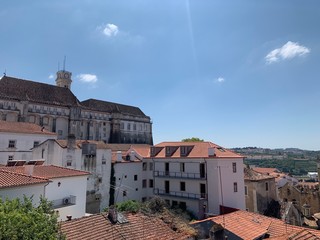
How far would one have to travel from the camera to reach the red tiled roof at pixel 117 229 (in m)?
11.6

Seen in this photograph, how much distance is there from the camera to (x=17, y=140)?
1380 inches

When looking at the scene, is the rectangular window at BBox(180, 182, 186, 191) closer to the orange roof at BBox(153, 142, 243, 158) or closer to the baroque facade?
the orange roof at BBox(153, 142, 243, 158)

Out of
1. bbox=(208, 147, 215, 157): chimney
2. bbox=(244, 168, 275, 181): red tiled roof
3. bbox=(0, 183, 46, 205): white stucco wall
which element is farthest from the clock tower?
bbox=(0, 183, 46, 205): white stucco wall

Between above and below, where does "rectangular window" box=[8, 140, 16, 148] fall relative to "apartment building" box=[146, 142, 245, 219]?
above

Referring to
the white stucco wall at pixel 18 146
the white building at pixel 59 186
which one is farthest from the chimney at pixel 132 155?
the white building at pixel 59 186

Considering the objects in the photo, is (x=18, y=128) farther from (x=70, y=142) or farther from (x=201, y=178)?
(x=201, y=178)

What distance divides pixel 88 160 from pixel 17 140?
11.4m

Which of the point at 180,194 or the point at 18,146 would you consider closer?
the point at 180,194

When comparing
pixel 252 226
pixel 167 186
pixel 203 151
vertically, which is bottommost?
pixel 252 226

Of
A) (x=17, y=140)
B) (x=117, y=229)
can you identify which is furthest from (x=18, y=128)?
(x=117, y=229)

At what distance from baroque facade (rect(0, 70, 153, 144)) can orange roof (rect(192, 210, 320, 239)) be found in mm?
50023

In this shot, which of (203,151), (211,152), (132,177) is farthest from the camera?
(132,177)

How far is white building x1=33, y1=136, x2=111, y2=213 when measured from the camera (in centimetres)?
3034

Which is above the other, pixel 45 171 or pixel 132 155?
pixel 132 155
